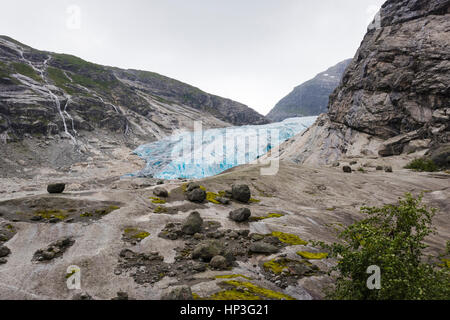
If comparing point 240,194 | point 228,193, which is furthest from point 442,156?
point 228,193

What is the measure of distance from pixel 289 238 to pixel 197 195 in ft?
25.8

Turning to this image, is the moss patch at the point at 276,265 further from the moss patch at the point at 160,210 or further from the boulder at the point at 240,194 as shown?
the boulder at the point at 240,194

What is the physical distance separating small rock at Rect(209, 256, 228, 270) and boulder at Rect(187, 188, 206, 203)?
8414 millimetres

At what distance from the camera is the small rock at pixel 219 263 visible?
10133 millimetres

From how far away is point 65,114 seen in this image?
76.1m

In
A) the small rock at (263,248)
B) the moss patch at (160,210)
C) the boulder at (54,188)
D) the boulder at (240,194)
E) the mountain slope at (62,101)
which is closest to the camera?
the small rock at (263,248)

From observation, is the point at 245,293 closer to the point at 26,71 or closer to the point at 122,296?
the point at 122,296

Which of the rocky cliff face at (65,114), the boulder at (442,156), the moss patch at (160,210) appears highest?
the rocky cliff face at (65,114)

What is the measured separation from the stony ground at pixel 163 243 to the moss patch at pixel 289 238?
0.06 metres

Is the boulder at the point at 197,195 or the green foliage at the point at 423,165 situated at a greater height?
the green foliage at the point at 423,165

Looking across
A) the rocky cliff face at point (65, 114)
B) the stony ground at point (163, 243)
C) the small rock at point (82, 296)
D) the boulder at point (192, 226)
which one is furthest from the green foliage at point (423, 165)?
the rocky cliff face at point (65, 114)

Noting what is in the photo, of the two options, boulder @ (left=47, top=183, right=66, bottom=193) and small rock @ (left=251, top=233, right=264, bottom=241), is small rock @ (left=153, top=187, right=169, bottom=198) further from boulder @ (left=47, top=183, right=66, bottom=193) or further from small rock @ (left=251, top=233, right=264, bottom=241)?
small rock @ (left=251, top=233, right=264, bottom=241)
